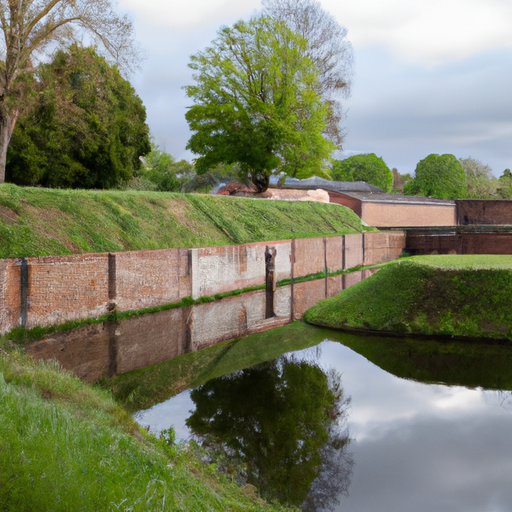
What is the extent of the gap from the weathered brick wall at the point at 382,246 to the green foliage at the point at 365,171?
33255 mm

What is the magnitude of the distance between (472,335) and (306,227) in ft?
43.2

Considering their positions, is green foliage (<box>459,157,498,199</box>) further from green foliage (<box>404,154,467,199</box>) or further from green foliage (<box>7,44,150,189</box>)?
green foliage (<box>7,44,150,189</box>)

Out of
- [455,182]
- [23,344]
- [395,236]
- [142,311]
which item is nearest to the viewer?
[23,344]

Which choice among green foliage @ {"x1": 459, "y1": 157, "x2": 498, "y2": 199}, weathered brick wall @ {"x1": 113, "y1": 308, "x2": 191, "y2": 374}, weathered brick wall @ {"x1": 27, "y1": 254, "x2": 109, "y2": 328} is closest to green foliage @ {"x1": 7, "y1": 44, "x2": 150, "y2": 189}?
weathered brick wall @ {"x1": 27, "y1": 254, "x2": 109, "y2": 328}

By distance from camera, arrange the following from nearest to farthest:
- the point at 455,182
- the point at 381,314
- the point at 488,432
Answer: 1. the point at 488,432
2. the point at 381,314
3. the point at 455,182

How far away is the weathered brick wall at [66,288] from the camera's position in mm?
10305

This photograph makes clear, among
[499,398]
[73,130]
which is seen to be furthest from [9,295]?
[73,130]

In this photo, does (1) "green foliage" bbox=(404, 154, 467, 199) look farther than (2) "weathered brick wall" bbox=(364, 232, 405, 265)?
Yes

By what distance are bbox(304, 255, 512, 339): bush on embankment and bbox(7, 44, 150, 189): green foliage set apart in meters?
12.0

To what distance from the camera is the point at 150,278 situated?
44.2 feet

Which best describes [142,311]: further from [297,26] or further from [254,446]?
[297,26]

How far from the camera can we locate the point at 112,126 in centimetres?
2198

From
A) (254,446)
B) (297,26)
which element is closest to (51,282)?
(254,446)

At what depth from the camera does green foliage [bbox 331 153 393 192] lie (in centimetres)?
6359
